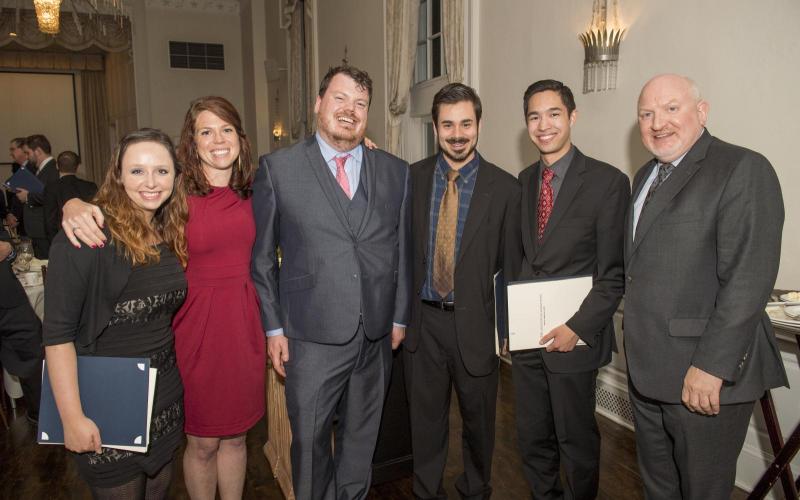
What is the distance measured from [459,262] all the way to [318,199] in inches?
23.7

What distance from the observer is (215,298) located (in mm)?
1982

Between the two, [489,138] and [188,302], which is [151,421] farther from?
[489,138]

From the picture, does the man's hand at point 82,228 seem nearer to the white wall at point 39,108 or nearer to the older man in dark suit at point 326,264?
the older man in dark suit at point 326,264

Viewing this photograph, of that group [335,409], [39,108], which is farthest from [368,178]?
[39,108]

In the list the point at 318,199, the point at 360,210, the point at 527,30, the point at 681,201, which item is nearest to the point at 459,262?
the point at 360,210

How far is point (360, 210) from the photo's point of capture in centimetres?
200

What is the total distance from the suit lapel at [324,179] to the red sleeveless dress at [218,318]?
311 millimetres

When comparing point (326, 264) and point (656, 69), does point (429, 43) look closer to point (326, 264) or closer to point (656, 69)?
point (656, 69)

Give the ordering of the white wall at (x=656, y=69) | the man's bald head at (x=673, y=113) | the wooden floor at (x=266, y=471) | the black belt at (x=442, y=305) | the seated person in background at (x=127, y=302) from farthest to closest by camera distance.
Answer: the wooden floor at (x=266, y=471) → the white wall at (x=656, y=69) → the black belt at (x=442, y=305) → the man's bald head at (x=673, y=113) → the seated person in background at (x=127, y=302)

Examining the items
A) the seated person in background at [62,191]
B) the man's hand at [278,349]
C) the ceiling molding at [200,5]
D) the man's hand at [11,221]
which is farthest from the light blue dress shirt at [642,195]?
the ceiling molding at [200,5]

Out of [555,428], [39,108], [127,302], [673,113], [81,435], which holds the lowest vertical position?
[555,428]

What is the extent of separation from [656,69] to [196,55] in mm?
10700

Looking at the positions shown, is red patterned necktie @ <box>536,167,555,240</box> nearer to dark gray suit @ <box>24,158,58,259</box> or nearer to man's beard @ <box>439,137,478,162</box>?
man's beard @ <box>439,137,478,162</box>

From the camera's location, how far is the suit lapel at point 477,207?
6.99 feet
